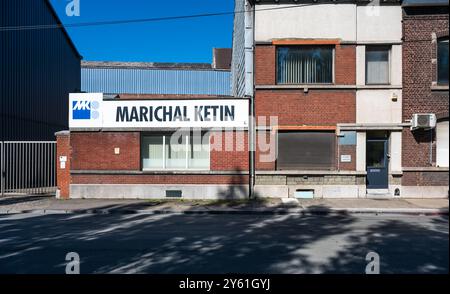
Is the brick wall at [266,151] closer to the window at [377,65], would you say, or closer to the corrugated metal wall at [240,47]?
the corrugated metal wall at [240,47]

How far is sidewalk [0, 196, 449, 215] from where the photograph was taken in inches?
483

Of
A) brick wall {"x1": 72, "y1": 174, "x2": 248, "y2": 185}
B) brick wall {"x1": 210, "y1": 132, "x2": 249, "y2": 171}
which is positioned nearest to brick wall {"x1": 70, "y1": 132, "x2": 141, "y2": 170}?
brick wall {"x1": 72, "y1": 174, "x2": 248, "y2": 185}

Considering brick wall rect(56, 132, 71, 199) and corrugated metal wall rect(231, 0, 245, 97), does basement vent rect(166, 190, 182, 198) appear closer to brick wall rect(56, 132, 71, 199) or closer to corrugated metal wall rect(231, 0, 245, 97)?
brick wall rect(56, 132, 71, 199)

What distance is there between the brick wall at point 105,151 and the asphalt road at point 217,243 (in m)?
3.68

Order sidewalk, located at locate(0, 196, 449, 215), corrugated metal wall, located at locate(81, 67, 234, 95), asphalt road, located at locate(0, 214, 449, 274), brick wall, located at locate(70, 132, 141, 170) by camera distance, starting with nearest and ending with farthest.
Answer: asphalt road, located at locate(0, 214, 449, 274) → sidewalk, located at locate(0, 196, 449, 215) → brick wall, located at locate(70, 132, 141, 170) → corrugated metal wall, located at locate(81, 67, 234, 95)

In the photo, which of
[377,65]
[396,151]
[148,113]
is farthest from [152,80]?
[396,151]

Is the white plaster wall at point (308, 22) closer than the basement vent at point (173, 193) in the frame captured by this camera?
Yes

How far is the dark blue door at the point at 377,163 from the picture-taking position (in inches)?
574

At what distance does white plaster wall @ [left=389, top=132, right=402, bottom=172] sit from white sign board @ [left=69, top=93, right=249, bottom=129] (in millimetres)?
6304

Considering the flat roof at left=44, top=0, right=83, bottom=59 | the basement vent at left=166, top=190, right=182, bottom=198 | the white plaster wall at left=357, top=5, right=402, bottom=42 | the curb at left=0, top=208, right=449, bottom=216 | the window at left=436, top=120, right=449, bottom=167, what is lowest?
the curb at left=0, top=208, right=449, bottom=216

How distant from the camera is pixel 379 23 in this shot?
14391mm

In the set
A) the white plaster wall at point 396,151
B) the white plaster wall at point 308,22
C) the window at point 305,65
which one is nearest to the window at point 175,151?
the window at point 305,65

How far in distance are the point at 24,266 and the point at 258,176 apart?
9.93m
